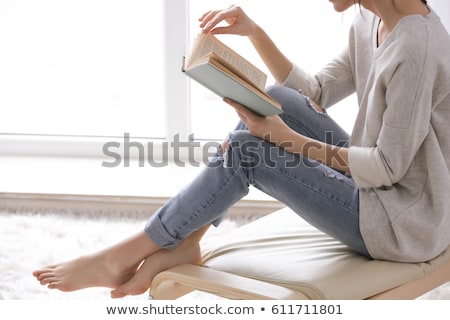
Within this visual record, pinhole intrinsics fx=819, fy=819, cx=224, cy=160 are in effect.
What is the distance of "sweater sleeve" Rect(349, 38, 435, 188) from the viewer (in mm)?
1696

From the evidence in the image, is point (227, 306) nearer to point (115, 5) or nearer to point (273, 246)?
point (273, 246)


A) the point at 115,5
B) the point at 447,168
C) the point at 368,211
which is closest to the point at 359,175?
the point at 368,211

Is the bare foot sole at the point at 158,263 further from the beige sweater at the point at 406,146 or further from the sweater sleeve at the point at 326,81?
the sweater sleeve at the point at 326,81

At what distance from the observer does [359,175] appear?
179cm

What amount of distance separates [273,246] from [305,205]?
0.20m

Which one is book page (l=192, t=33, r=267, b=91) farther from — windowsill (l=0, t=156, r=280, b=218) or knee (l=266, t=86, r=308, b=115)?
windowsill (l=0, t=156, r=280, b=218)

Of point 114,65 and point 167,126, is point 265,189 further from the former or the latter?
point 114,65

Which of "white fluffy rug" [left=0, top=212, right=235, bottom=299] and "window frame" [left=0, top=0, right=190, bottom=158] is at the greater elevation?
"window frame" [left=0, top=0, right=190, bottom=158]

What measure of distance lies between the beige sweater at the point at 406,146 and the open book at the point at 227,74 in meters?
0.22

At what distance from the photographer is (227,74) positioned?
1.70 m

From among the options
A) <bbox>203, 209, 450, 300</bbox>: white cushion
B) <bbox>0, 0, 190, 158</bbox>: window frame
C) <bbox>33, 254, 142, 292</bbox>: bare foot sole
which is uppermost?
<bbox>0, 0, 190, 158</bbox>: window frame

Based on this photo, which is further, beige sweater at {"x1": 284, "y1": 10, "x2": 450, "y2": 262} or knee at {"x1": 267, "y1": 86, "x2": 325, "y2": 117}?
knee at {"x1": 267, "y1": 86, "x2": 325, "y2": 117}

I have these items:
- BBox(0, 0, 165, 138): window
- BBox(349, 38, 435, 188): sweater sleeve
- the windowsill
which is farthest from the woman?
BBox(0, 0, 165, 138): window

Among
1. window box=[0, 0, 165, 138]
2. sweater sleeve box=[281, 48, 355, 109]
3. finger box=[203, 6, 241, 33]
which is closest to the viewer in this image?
finger box=[203, 6, 241, 33]
